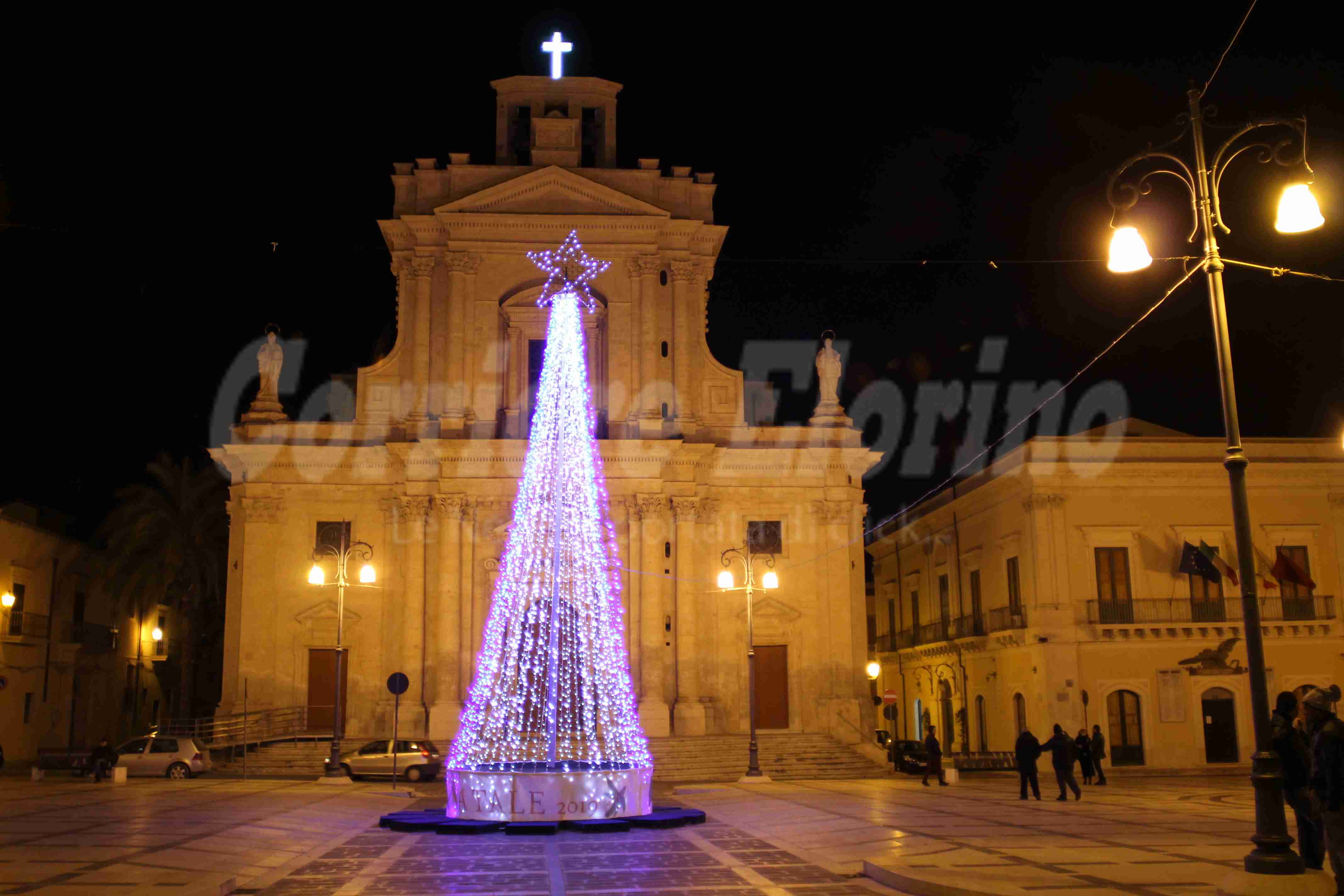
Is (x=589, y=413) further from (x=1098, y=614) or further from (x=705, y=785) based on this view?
(x=1098, y=614)

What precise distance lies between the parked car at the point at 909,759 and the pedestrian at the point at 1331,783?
73.0 feet

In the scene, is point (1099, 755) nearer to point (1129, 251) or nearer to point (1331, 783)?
point (1331, 783)

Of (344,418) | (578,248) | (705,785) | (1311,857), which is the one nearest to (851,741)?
(705,785)

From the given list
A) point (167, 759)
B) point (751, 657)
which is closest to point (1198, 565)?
point (751, 657)

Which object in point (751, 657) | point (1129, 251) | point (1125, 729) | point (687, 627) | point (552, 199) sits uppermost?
point (552, 199)

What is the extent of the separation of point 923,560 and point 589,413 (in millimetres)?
20470

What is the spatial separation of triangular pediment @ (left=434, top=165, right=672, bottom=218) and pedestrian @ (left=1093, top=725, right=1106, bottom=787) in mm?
17856

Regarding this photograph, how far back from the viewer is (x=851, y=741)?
32.8m

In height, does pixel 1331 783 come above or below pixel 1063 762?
above

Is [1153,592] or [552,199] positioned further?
[552,199]

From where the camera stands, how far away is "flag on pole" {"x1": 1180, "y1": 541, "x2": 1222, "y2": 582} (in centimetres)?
3138

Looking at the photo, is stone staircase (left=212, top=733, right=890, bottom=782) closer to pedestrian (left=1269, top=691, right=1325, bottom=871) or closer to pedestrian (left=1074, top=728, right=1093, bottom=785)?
pedestrian (left=1074, top=728, right=1093, bottom=785)

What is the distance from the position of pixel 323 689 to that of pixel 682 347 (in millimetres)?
13712

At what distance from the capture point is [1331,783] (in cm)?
962
